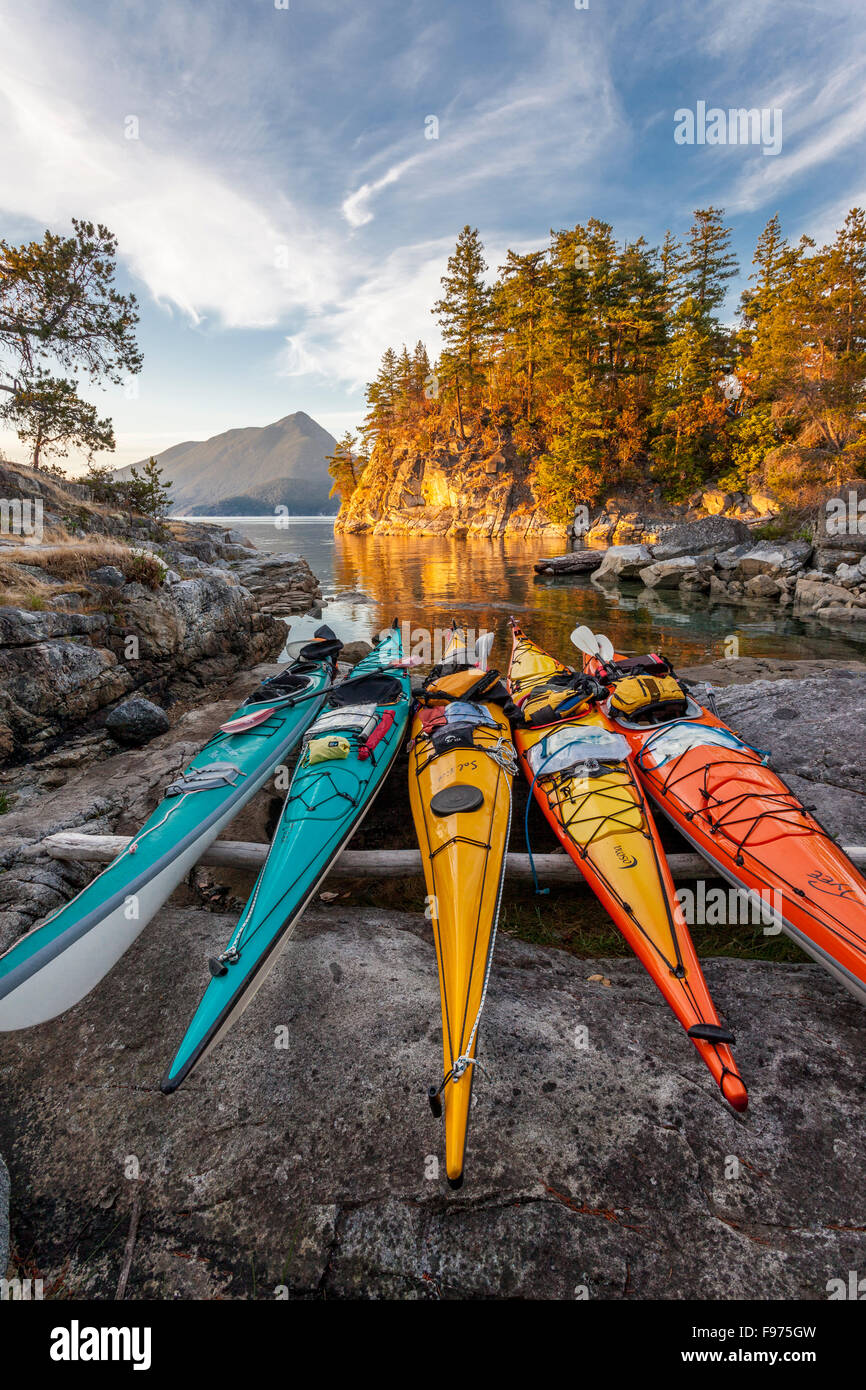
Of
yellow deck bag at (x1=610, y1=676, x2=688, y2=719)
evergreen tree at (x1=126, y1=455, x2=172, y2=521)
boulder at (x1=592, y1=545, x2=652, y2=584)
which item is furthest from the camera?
boulder at (x1=592, y1=545, x2=652, y2=584)

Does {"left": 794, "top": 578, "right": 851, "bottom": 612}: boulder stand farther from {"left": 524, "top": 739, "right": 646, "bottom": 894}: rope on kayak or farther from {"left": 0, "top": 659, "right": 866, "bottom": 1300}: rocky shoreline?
{"left": 0, "top": 659, "right": 866, "bottom": 1300}: rocky shoreline

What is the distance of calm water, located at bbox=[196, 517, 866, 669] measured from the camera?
1223 cm

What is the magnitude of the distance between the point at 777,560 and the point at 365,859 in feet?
66.2

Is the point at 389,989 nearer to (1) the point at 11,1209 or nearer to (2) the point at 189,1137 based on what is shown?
(2) the point at 189,1137

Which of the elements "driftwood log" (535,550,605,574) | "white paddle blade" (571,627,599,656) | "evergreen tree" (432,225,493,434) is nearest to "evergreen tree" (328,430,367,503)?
"evergreen tree" (432,225,493,434)

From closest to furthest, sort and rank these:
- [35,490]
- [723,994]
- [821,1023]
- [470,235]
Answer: [821,1023] < [723,994] < [35,490] < [470,235]

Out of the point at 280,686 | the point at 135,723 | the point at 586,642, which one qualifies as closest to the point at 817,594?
the point at 586,642

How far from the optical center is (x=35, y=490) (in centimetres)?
1236

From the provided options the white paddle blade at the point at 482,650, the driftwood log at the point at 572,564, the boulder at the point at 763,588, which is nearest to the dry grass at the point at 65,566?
the white paddle blade at the point at 482,650

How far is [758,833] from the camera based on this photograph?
360 centimetres

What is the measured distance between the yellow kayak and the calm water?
19.3 ft

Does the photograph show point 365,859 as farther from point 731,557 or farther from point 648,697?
point 731,557
